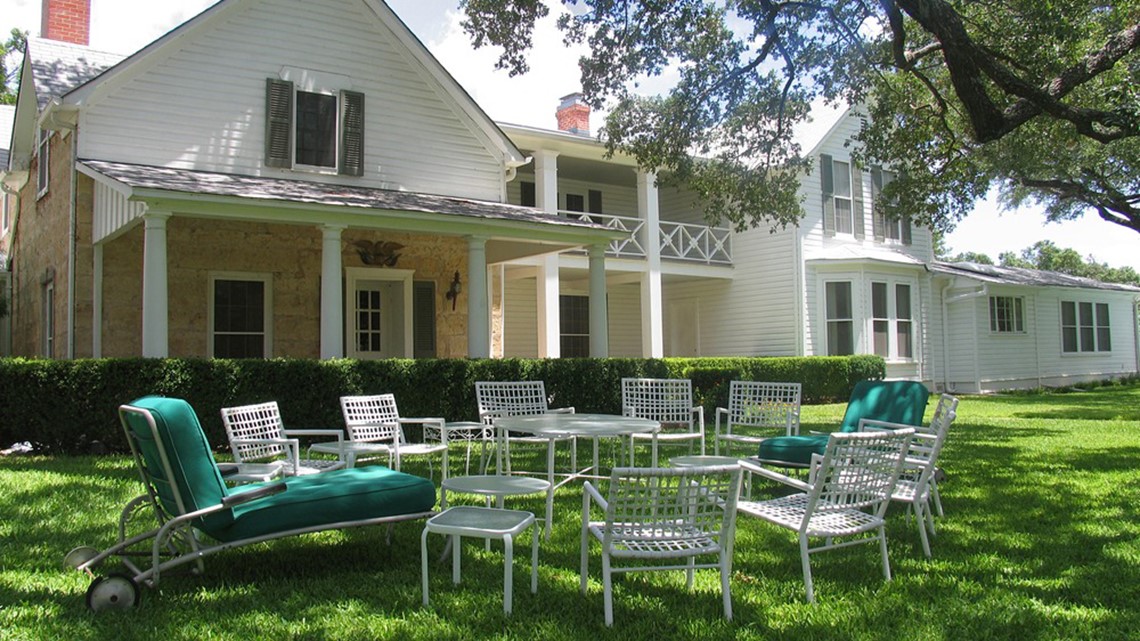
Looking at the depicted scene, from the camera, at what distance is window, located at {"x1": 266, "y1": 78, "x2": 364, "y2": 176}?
42.8ft

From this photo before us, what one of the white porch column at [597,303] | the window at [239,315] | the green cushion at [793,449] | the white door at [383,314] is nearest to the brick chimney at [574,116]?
the white door at [383,314]

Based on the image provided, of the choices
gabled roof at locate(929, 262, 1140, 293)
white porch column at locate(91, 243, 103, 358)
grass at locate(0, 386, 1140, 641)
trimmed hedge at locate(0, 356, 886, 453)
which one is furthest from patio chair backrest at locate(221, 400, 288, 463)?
gabled roof at locate(929, 262, 1140, 293)

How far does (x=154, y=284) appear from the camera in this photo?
396 inches

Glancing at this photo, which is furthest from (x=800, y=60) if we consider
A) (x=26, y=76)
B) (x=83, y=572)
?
(x=26, y=76)

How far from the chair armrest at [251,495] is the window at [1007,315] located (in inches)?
936

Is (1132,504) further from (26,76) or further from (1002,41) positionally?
(26,76)

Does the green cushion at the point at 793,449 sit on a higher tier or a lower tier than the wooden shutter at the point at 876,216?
lower

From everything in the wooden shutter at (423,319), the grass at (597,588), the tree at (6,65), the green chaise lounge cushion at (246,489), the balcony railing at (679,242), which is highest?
the tree at (6,65)

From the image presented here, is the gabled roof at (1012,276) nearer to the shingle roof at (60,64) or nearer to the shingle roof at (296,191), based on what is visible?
the shingle roof at (296,191)

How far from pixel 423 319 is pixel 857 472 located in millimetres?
11544

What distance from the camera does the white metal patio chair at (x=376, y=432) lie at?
7.08 m

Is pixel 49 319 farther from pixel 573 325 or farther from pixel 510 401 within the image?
pixel 573 325

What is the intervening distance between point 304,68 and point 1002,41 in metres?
10.7

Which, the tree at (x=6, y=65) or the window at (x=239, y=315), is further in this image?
the tree at (x=6, y=65)
